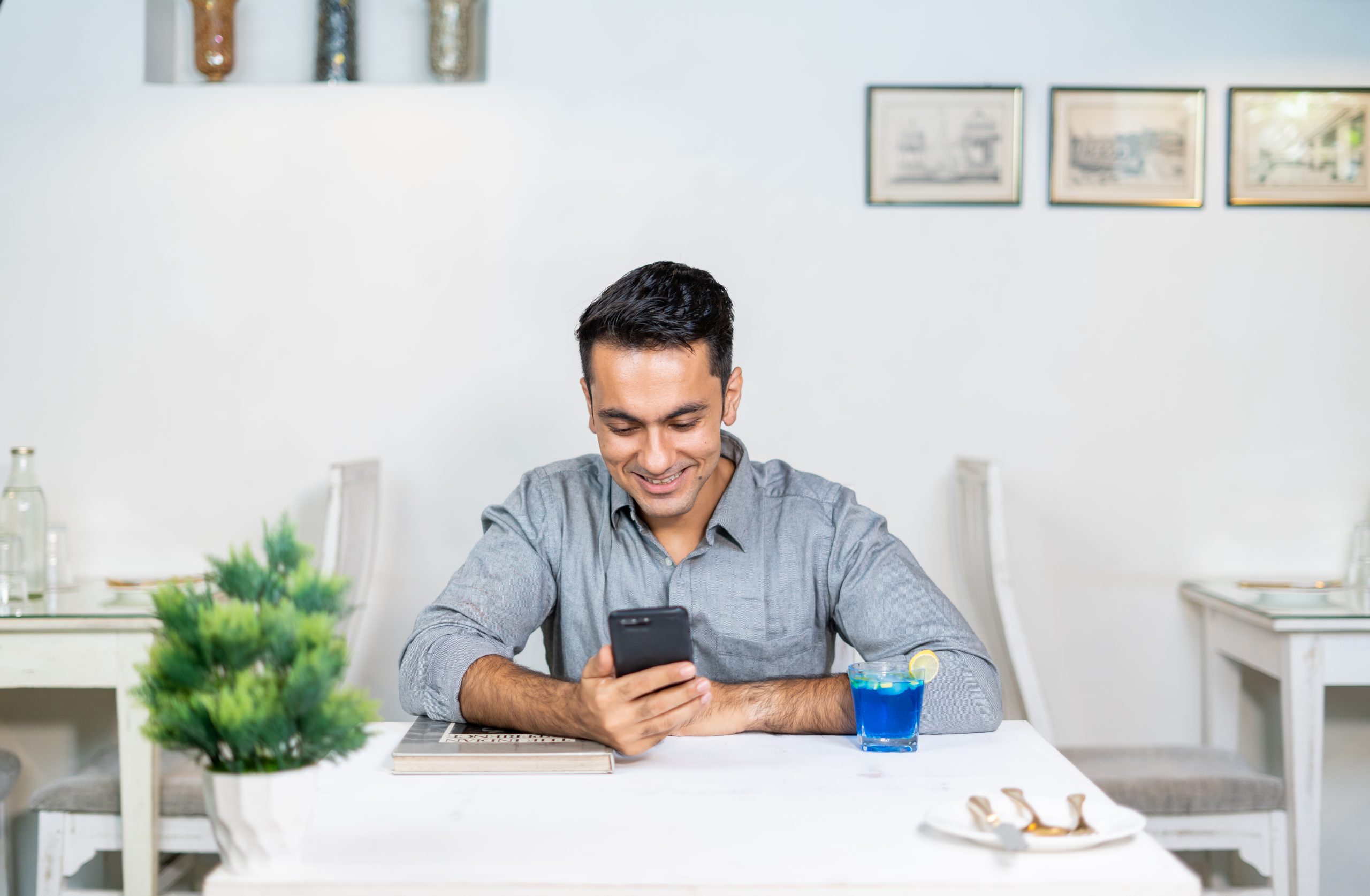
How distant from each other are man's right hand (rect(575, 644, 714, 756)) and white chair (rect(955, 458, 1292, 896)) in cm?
96

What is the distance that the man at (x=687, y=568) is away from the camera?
136cm

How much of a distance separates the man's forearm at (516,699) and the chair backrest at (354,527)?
2.82 ft

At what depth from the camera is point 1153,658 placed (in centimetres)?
271

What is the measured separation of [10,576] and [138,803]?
1.92 feet

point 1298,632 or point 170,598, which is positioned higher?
point 170,598

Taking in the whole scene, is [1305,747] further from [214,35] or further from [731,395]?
[214,35]

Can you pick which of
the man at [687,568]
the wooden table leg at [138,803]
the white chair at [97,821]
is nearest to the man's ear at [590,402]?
the man at [687,568]

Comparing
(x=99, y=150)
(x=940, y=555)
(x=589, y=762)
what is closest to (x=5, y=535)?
(x=99, y=150)

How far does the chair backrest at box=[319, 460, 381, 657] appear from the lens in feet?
7.61

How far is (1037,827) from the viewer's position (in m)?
0.98

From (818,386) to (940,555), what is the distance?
0.48 m

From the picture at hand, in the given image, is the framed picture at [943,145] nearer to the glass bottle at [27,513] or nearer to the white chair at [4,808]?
the glass bottle at [27,513]

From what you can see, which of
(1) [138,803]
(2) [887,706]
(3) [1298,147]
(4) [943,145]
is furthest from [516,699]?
(3) [1298,147]

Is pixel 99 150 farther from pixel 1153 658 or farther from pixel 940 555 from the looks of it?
pixel 1153 658
